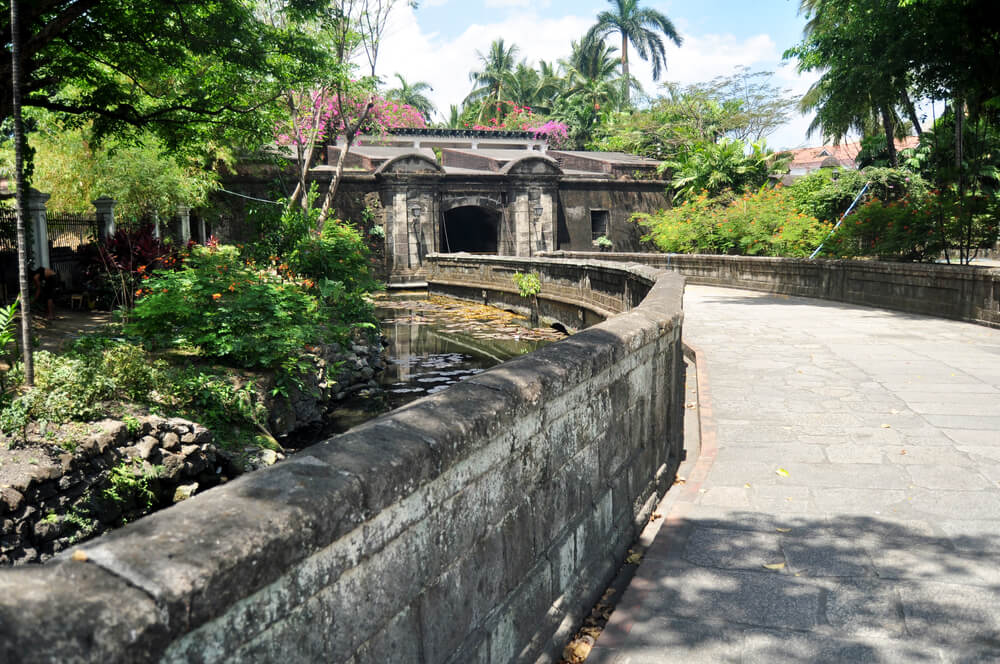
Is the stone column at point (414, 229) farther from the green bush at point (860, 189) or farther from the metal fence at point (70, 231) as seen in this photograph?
the green bush at point (860, 189)

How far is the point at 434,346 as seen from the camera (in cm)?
1529

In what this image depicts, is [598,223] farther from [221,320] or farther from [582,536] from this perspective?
[582,536]

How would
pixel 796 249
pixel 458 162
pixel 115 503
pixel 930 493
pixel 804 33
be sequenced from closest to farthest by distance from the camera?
pixel 930 493, pixel 115 503, pixel 796 249, pixel 804 33, pixel 458 162

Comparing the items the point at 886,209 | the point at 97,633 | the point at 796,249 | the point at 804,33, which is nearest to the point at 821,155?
the point at 804,33

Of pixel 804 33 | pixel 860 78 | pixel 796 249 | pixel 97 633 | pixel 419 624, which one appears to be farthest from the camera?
pixel 804 33

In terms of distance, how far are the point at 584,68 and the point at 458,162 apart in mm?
22861

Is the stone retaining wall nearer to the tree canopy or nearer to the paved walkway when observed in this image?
the tree canopy

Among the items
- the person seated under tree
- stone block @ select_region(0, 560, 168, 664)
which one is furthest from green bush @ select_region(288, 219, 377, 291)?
stone block @ select_region(0, 560, 168, 664)

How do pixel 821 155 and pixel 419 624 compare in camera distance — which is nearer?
pixel 419 624

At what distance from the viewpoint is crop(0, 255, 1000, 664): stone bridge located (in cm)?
131

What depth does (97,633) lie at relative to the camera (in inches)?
43.2

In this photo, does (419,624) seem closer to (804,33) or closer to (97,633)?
(97,633)

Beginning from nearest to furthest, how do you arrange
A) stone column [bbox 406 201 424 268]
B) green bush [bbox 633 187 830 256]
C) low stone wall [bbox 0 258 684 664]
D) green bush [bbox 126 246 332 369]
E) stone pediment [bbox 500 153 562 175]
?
low stone wall [bbox 0 258 684 664] → green bush [bbox 126 246 332 369] → green bush [bbox 633 187 830 256] → stone column [bbox 406 201 424 268] → stone pediment [bbox 500 153 562 175]

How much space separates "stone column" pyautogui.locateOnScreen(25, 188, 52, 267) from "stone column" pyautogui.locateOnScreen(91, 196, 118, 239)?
2.70 metres
